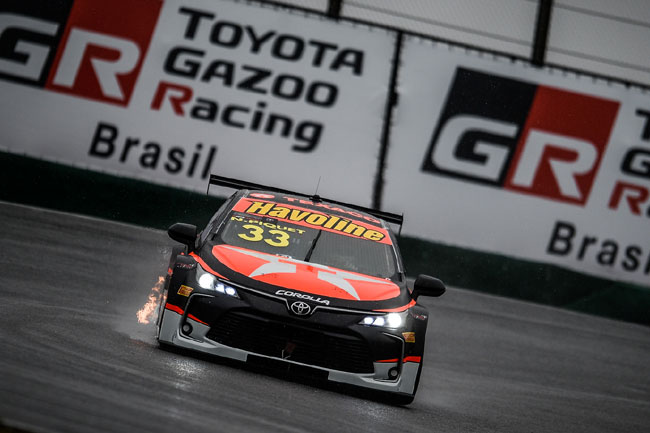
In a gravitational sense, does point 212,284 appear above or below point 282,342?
above

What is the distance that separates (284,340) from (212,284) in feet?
2.22

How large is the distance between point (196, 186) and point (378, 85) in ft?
11.5

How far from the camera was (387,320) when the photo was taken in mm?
8461

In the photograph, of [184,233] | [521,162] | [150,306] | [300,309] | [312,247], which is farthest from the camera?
[521,162]

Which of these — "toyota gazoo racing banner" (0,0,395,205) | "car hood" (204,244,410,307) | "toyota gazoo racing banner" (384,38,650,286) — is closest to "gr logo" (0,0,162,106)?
"toyota gazoo racing banner" (0,0,395,205)

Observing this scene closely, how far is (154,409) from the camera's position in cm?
629

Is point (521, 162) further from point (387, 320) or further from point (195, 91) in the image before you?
point (387, 320)

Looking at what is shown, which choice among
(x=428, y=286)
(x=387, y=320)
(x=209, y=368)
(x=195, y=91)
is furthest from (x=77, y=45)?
(x=387, y=320)

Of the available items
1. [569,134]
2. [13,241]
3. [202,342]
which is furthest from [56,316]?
[569,134]

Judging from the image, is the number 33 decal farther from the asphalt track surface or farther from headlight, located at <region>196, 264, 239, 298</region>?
the asphalt track surface

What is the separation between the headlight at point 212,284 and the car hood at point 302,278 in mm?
82

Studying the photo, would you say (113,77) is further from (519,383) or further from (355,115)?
(519,383)

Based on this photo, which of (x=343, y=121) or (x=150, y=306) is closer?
(x=150, y=306)

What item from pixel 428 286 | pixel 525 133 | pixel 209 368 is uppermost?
Answer: pixel 525 133
